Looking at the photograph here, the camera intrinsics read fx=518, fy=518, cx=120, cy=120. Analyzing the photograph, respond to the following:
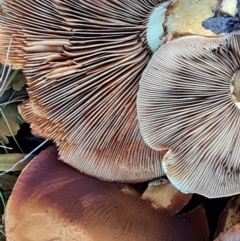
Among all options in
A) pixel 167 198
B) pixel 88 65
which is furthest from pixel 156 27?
pixel 167 198

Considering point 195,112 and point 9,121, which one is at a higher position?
point 195,112

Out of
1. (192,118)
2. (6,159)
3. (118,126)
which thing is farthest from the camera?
(6,159)

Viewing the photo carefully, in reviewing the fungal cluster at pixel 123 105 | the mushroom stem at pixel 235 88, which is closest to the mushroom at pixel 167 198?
the fungal cluster at pixel 123 105

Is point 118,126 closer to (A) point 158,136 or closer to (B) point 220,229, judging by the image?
(A) point 158,136

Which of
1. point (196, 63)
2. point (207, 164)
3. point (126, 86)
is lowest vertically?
point (207, 164)

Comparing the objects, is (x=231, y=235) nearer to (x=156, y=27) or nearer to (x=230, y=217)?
(x=230, y=217)

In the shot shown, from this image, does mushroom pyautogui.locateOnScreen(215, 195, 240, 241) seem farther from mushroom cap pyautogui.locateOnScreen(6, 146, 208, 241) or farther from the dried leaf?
the dried leaf

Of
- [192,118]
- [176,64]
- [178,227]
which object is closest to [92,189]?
[178,227]

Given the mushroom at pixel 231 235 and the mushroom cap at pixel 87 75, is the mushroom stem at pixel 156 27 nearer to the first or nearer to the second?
the mushroom cap at pixel 87 75
